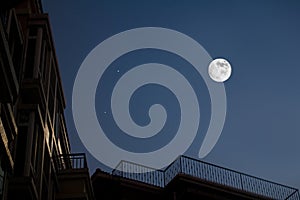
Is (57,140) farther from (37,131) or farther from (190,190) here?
(190,190)

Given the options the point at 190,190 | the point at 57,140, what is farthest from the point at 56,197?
the point at 190,190

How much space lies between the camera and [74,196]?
2600cm

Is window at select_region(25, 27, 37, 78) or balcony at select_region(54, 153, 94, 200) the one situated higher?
window at select_region(25, 27, 37, 78)

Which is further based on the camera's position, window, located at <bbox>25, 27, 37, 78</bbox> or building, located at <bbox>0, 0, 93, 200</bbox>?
window, located at <bbox>25, 27, 37, 78</bbox>

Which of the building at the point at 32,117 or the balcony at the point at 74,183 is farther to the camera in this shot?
the balcony at the point at 74,183

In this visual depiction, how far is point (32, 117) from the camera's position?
22.9m

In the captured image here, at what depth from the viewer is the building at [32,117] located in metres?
18.4

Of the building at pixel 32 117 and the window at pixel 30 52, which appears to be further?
the window at pixel 30 52

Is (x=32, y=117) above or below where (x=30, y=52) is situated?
below

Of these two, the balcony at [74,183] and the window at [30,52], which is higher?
the window at [30,52]

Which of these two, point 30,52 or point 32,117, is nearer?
point 32,117

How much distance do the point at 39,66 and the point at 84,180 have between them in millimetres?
5272

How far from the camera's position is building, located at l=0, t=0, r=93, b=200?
18406 millimetres

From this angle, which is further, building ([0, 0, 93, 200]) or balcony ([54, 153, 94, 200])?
balcony ([54, 153, 94, 200])
